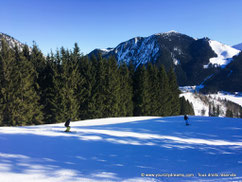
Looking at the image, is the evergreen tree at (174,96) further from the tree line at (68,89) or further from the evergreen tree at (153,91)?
the evergreen tree at (153,91)

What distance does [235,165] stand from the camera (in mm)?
6738

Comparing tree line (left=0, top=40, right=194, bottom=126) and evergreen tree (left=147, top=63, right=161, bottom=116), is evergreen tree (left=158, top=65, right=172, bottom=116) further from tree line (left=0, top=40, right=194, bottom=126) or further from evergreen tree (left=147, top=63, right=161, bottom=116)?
evergreen tree (left=147, top=63, right=161, bottom=116)

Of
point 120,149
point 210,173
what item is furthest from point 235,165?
point 120,149

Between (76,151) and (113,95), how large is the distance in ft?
89.8

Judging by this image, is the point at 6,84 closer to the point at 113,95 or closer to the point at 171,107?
the point at 113,95

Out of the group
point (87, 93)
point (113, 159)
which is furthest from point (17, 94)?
point (113, 159)

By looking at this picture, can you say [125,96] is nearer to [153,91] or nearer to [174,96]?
[153,91]

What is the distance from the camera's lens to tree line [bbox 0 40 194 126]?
83.4ft

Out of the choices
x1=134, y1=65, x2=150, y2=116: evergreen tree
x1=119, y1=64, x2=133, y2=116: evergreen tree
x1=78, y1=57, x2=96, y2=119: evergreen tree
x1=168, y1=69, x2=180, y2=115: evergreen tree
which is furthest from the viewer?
x1=168, y1=69, x2=180, y2=115: evergreen tree

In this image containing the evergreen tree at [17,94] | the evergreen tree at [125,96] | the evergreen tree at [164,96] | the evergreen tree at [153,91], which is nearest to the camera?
the evergreen tree at [17,94]

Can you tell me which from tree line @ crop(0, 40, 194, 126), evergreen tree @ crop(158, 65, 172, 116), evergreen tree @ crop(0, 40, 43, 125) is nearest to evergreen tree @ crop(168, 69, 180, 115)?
evergreen tree @ crop(158, 65, 172, 116)

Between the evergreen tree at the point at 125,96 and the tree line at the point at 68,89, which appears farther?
the evergreen tree at the point at 125,96

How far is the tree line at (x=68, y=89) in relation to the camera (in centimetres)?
2542

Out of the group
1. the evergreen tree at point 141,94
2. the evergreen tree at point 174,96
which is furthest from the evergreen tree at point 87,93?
the evergreen tree at point 174,96
